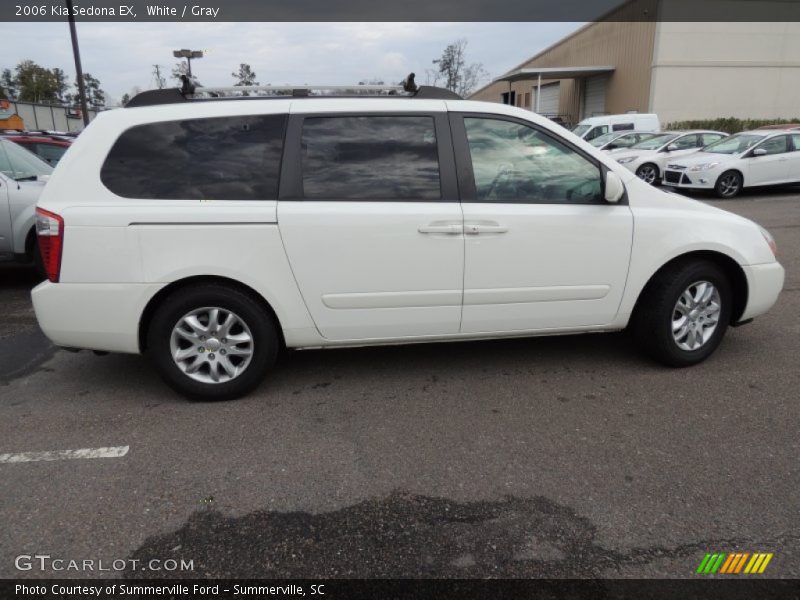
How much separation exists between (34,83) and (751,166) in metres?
77.4

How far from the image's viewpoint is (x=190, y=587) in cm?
221

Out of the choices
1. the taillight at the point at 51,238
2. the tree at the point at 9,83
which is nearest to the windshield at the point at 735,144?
the taillight at the point at 51,238

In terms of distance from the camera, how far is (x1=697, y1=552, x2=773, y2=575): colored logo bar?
2.24 metres

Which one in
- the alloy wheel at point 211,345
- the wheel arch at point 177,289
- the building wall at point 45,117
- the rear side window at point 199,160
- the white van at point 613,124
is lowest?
the alloy wheel at point 211,345

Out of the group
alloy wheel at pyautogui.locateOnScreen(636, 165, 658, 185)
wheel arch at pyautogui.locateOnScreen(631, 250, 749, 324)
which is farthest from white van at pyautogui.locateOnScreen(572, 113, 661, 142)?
wheel arch at pyautogui.locateOnScreen(631, 250, 749, 324)

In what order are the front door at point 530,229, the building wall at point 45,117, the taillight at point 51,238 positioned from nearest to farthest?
the taillight at point 51,238 → the front door at point 530,229 → the building wall at point 45,117

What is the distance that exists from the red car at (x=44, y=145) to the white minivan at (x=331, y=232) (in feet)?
25.6

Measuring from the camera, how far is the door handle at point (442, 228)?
355 centimetres

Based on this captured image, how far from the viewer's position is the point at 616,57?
3391cm

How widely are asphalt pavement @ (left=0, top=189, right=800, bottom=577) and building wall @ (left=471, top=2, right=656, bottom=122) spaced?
30921 millimetres

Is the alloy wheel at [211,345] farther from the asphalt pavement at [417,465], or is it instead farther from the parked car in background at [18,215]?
the parked car in background at [18,215]

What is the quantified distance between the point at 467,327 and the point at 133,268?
207 centimetres

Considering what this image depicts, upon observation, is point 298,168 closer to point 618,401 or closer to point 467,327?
point 467,327

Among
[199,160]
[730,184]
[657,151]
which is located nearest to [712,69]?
[657,151]
